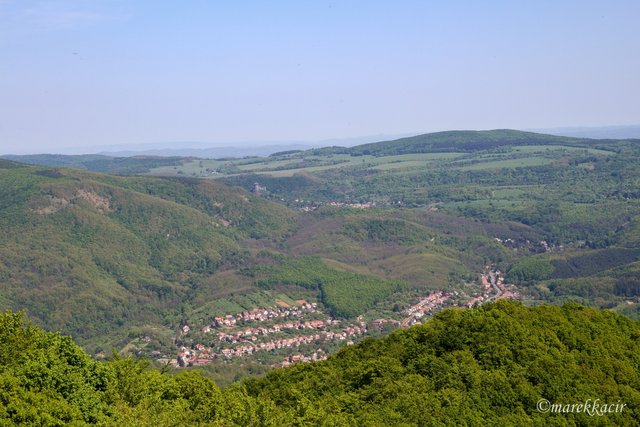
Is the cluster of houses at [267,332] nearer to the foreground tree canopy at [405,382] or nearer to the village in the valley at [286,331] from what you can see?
the village in the valley at [286,331]

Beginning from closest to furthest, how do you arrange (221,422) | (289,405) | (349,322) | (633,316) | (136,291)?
1. (221,422)
2. (289,405)
3. (633,316)
4. (349,322)
5. (136,291)

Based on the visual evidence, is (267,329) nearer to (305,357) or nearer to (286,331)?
(286,331)

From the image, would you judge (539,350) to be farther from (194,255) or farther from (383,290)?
(194,255)

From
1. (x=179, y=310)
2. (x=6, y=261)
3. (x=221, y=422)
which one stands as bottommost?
(x=179, y=310)

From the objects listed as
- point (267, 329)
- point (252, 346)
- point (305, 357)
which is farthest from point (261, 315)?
point (305, 357)

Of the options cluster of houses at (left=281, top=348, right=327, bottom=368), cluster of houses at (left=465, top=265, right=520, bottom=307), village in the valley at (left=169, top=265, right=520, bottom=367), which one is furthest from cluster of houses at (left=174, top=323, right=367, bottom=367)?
cluster of houses at (left=465, top=265, right=520, bottom=307)

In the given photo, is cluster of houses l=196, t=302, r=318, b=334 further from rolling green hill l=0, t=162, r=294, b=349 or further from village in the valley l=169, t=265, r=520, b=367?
rolling green hill l=0, t=162, r=294, b=349

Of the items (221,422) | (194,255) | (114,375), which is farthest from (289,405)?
(194,255)

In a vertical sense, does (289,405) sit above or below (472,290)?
above
